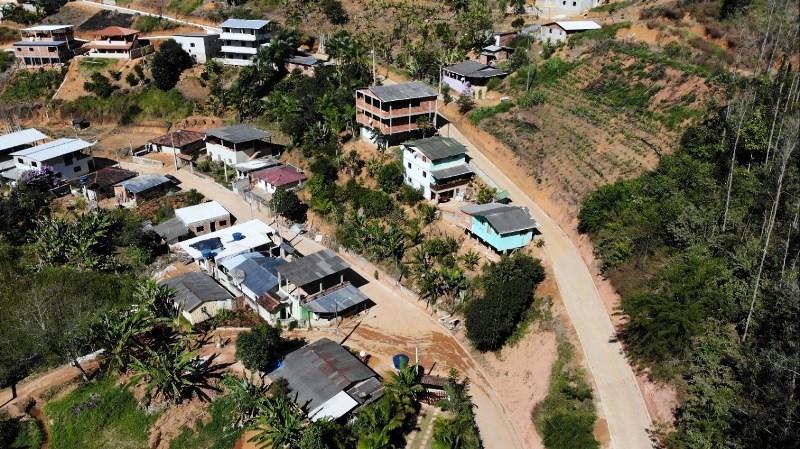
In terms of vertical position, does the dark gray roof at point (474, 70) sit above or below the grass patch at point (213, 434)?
above

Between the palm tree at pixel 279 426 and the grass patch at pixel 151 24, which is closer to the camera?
the palm tree at pixel 279 426

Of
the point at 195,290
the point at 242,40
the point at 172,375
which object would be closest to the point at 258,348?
the point at 172,375

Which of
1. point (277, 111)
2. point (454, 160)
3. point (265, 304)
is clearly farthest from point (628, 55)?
point (265, 304)

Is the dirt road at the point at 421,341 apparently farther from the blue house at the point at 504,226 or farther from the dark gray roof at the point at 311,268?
the blue house at the point at 504,226

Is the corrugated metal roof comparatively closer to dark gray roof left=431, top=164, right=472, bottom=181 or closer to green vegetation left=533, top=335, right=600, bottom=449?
dark gray roof left=431, top=164, right=472, bottom=181

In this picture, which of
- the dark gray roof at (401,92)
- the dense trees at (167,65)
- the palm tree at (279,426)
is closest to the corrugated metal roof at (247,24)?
the dense trees at (167,65)

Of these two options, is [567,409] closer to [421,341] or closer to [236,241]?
[421,341]

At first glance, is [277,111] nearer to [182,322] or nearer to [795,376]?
[182,322]
